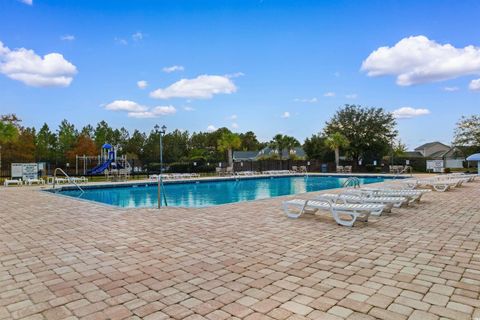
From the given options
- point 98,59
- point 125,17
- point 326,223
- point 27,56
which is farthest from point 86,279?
point 27,56

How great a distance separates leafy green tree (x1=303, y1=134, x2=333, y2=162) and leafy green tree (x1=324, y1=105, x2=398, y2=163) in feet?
6.38

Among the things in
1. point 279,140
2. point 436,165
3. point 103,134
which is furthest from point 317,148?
point 103,134

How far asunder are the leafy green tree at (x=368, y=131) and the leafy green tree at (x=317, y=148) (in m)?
1.95

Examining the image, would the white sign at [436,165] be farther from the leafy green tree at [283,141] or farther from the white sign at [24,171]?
the white sign at [24,171]

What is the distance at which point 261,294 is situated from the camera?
2.97 m

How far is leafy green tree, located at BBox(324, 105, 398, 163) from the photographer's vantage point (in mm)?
34469

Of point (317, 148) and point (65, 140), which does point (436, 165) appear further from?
point (65, 140)

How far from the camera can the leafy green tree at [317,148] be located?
3500 centimetres

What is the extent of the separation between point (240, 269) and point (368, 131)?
33.8 meters

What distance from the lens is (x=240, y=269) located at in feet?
12.0

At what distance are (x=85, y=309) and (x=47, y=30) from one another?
16069 millimetres

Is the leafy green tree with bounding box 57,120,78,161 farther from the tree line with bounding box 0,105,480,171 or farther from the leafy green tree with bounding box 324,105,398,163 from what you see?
the leafy green tree with bounding box 324,105,398,163

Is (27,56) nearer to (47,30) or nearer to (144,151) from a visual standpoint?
(47,30)

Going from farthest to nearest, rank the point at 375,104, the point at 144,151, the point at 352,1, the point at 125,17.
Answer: the point at 144,151 → the point at 375,104 → the point at 125,17 → the point at 352,1
